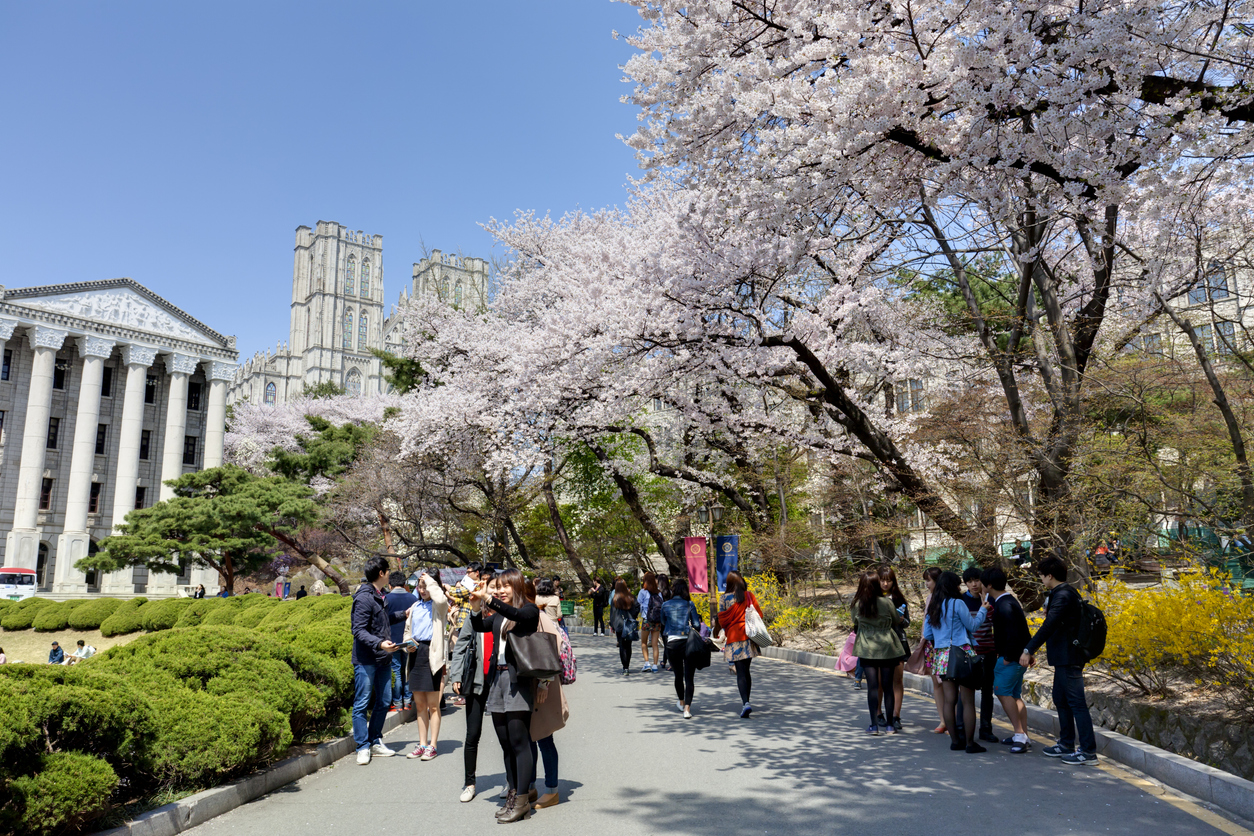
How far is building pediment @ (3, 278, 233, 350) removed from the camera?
4950 cm

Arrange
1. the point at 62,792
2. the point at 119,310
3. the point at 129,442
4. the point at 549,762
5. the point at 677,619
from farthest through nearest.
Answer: the point at 119,310 → the point at 129,442 → the point at 677,619 → the point at 549,762 → the point at 62,792

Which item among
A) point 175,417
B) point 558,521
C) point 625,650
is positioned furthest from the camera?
point 175,417

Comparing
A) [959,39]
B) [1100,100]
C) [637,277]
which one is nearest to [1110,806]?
[1100,100]

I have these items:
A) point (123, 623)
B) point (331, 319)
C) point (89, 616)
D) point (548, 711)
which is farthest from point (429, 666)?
point (331, 319)

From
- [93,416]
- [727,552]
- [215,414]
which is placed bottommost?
[727,552]

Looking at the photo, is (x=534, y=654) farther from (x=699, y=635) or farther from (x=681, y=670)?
(x=681, y=670)

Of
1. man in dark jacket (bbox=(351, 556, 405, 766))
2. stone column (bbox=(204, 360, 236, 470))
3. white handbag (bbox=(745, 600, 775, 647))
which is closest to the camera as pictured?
man in dark jacket (bbox=(351, 556, 405, 766))

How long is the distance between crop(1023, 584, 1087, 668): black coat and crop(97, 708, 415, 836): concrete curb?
21.0 ft

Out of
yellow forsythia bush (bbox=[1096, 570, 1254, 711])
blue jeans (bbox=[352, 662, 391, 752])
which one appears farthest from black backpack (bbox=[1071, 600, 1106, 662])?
blue jeans (bbox=[352, 662, 391, 752])

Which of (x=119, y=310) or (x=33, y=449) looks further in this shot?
(x=119, y=310)

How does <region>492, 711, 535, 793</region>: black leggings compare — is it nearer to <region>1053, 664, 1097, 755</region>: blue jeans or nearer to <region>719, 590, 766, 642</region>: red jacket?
<region>719, 590, 766, 642</region>: red jacket

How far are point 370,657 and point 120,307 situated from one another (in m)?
56.0

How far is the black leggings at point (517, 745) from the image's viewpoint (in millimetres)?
5582

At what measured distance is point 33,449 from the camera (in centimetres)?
4822
